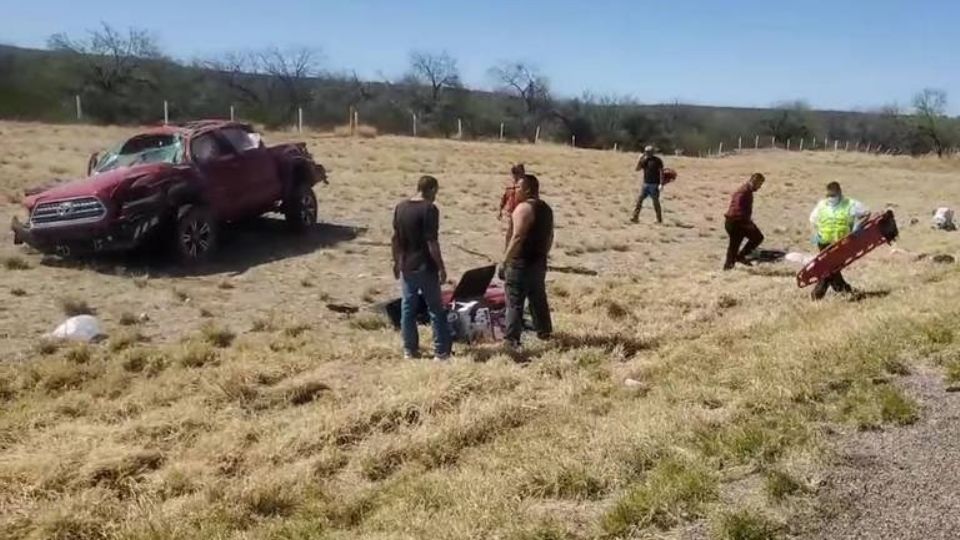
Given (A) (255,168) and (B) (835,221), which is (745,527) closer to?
(B) (835,221)

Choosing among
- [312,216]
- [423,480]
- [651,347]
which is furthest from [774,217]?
[423,480]

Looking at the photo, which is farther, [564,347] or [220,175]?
[220,175]

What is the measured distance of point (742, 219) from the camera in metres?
13.1

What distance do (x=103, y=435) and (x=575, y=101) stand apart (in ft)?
233

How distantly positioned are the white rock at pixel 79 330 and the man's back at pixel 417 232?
3218mm

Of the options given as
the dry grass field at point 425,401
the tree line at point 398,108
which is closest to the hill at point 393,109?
the tree line at point 398,108

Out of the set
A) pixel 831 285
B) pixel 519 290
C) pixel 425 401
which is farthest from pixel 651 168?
pixel 425 401

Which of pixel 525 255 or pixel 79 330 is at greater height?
pixel 525 255

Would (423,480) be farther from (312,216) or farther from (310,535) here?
(312,216)

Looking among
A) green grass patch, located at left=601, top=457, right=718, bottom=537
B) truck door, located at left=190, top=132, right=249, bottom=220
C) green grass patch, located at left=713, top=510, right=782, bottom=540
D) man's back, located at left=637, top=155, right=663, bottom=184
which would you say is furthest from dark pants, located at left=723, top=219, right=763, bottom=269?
green grass patch, located at left=713, top=510, right=782, bottom=540

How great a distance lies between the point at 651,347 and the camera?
8.69 metres

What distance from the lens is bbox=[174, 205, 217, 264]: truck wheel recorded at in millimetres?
12250

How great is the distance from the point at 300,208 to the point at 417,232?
734cm

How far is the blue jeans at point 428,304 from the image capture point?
8039 mm
